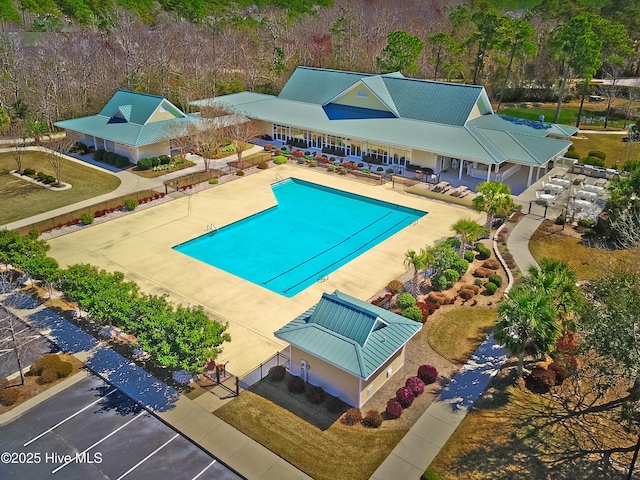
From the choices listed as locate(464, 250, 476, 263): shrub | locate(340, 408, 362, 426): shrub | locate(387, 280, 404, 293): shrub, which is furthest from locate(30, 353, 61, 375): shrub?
locate(464, 250, 476, 263): shrub


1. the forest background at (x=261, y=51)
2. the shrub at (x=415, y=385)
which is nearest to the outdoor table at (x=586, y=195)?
the forest background at (x=261, y=51)

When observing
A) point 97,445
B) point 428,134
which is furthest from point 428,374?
point 428,134

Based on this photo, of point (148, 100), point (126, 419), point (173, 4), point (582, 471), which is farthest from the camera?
point (173, 4)

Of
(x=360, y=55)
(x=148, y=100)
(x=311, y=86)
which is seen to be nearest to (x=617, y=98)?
(x=360, y=55)

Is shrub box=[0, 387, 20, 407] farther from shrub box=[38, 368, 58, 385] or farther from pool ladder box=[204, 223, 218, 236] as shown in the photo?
pool ladder box=[204, 223, 218, 236]

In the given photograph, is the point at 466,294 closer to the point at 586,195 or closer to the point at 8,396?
the point at 586,195

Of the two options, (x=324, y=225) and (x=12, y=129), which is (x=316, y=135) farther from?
(x=12, y=129)

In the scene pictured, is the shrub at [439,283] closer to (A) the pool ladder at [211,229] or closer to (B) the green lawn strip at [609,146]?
(A) the pool ladder at [211,229]
